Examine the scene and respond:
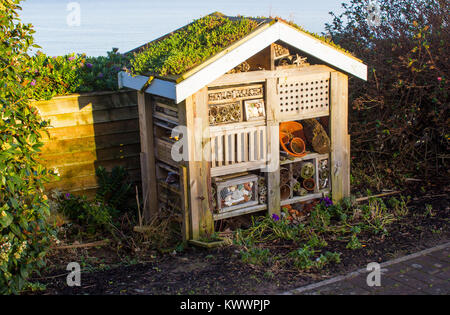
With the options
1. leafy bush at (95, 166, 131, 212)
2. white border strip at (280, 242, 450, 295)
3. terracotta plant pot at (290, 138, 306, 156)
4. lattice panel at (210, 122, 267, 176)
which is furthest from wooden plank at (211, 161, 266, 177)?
white border strip at (280, 242, 450, 295)

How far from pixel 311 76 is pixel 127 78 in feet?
8.37

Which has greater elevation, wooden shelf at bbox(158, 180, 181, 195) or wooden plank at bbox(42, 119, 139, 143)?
Result: wooden plank at bbox(42, 119, 139, 143)

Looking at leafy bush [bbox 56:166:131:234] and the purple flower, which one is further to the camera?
the purple flower

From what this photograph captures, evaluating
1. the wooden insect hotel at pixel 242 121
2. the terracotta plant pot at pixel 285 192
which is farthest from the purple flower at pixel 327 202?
the terracotta plant pot at pixel 285 192

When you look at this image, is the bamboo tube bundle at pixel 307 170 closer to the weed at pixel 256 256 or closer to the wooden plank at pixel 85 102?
the weed at pixel 256 256

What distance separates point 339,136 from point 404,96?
1852 millimetres

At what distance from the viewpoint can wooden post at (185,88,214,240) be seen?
648 cm

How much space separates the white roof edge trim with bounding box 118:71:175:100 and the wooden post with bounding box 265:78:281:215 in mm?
1347

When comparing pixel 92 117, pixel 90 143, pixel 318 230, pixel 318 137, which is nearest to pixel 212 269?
pixel 318 230

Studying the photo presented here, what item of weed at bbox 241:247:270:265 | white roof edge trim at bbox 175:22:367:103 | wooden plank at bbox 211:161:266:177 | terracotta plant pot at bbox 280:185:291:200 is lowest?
weed at bbox 241:247:270:265

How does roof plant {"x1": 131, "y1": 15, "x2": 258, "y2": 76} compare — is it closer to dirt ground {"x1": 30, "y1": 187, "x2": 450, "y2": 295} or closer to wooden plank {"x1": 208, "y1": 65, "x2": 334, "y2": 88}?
wooden plank {"x1": 208, "y1": 65, "x2": 334, "y2": 88}

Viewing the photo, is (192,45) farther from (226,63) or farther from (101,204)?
(101,204)

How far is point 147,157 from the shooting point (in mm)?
7535

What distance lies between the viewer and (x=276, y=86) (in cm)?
709
